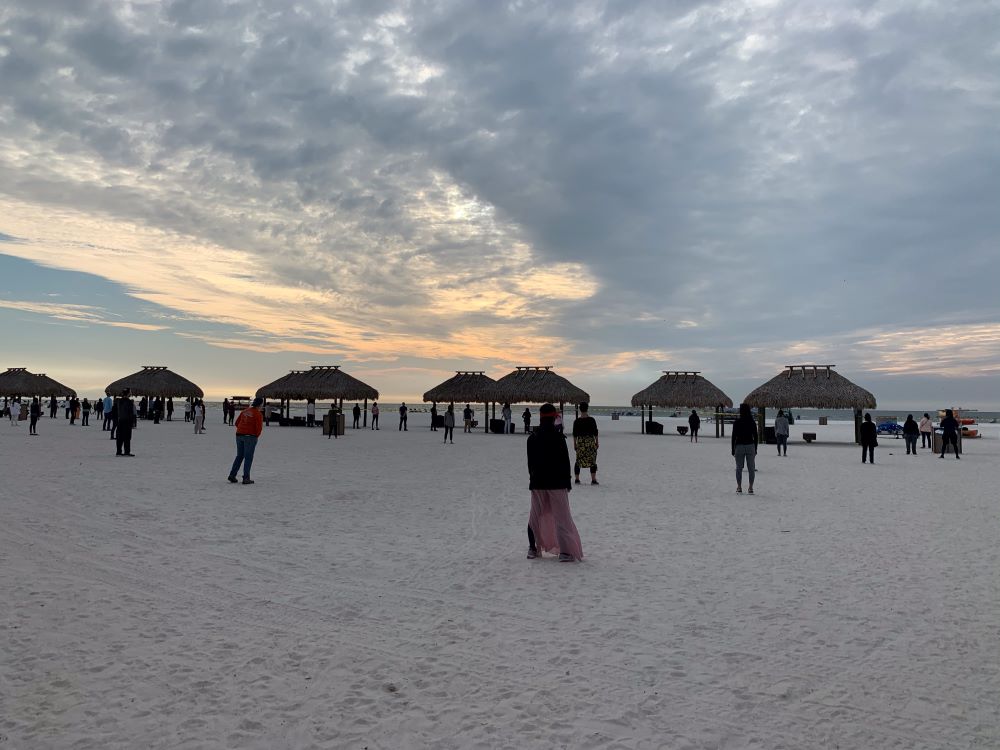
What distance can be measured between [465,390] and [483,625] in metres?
31.4

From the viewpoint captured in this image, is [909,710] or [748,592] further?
[748,592]

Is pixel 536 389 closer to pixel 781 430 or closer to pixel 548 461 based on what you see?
pixel 781 430

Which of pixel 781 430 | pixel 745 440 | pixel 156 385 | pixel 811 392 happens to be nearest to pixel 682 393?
pixel 811 392

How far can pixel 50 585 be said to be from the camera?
5473mm

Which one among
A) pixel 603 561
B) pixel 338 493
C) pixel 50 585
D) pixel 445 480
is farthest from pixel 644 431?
pixel 50 585

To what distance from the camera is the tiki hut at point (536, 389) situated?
3350 centimetres

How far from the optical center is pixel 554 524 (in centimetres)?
678

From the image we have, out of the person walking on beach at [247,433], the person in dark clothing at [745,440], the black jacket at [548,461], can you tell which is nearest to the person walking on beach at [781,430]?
the person in dark clothing at [745,440]

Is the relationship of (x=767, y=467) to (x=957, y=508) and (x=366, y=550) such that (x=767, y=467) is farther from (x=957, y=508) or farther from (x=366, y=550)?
(x=366, y=550)

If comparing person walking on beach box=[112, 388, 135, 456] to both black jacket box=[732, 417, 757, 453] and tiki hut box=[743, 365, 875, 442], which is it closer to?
black jacket box=[732, 417, 757, 453]

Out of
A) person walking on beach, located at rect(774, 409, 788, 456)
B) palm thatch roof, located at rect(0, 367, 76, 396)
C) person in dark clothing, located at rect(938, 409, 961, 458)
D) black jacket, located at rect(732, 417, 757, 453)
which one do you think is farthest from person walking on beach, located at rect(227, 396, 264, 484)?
palm thatch roof, located at rect(0, 367, 76, 396)

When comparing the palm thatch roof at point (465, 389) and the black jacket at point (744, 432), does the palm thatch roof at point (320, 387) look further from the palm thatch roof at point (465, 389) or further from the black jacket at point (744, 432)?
the black jacket at point (744, 432)

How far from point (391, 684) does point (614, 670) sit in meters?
1.27

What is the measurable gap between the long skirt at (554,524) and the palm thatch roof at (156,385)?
37.6m
